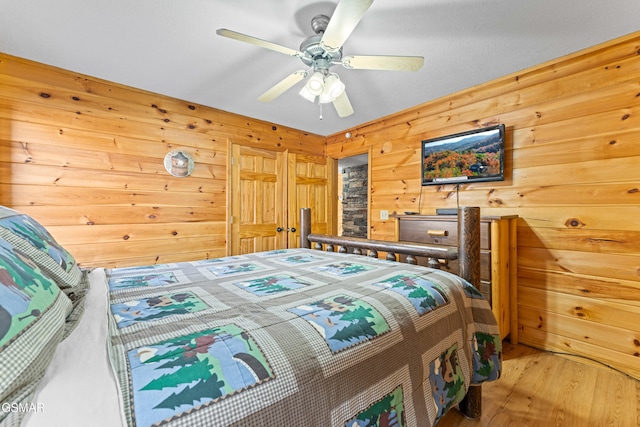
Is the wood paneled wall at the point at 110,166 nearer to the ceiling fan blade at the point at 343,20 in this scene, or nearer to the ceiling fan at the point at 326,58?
the ceiling fan at the point at 326,58

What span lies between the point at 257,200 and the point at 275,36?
2.10 m

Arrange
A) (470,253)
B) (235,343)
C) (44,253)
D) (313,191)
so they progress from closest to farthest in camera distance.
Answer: (235,343)
(44,253)
(470,253)
(313,191)

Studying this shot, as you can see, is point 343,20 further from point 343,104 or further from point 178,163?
point 178,163

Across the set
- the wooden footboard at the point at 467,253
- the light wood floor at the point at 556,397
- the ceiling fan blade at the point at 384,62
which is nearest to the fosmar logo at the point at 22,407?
the wooden footboard at the point at 467,253

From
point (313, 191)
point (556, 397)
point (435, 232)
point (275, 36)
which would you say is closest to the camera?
point (556, 397)

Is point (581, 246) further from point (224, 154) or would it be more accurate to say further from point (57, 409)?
point (224, 154)

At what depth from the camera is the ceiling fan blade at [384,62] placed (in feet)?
5.22

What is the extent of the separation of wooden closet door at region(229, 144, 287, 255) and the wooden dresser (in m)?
1.83

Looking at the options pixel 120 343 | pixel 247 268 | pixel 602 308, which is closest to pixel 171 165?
pixel 247 268

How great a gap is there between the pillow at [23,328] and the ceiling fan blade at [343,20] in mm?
1425

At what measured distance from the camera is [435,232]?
238 centimetres

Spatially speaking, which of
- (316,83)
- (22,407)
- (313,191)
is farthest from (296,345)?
(313,191)

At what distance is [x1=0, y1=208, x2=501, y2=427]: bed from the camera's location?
0.49 meters

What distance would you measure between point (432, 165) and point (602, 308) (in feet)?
5.76
